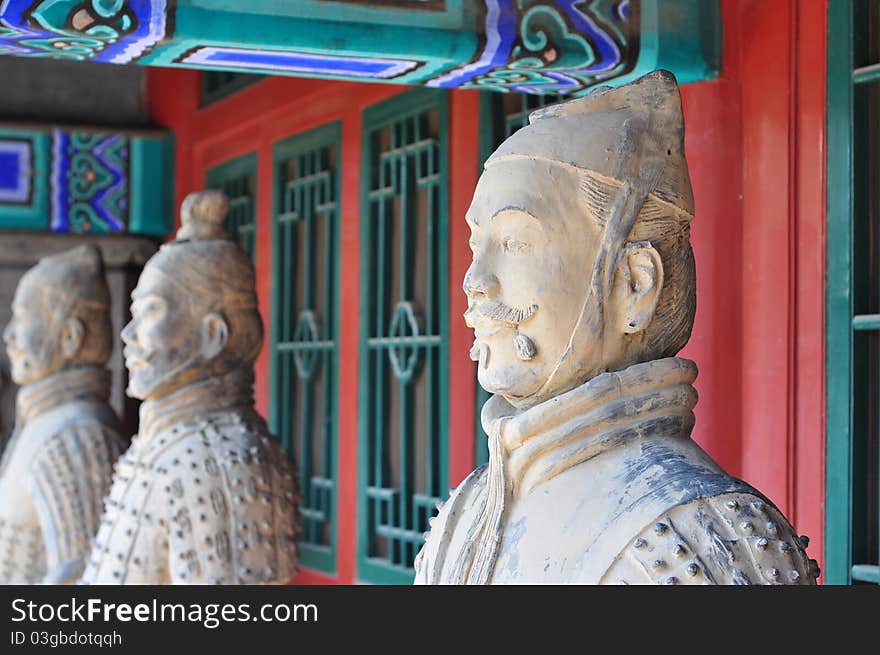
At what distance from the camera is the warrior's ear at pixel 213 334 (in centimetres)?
389

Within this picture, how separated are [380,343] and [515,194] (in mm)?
3073

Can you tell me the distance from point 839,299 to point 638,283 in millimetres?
1091

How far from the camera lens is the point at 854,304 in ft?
10.2

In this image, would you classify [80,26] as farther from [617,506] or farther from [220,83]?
[220,83]

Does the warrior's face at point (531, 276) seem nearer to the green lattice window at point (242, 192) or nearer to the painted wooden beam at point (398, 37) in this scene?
the painted wooden beam at point (398, 37)

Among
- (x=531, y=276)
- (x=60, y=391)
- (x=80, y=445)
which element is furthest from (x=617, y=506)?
(x=60, y=391)

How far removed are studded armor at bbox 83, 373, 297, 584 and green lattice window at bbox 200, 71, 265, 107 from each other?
2.82 meters

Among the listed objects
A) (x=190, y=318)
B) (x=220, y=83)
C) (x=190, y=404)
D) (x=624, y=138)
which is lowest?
(x=190, y=404)

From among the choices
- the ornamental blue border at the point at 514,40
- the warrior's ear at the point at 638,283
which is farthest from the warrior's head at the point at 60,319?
the warrior's ear at the point at 638,283

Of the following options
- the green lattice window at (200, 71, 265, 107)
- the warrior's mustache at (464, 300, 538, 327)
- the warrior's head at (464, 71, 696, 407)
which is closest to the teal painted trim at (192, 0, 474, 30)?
the warrior's head at (464, 71, 696, 407)

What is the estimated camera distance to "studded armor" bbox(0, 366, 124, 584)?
4445mm

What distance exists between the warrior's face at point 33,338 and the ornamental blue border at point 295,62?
2.17 metres

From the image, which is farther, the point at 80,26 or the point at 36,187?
the point at 36,187

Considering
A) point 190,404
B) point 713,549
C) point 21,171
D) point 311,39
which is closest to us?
point 713,549
